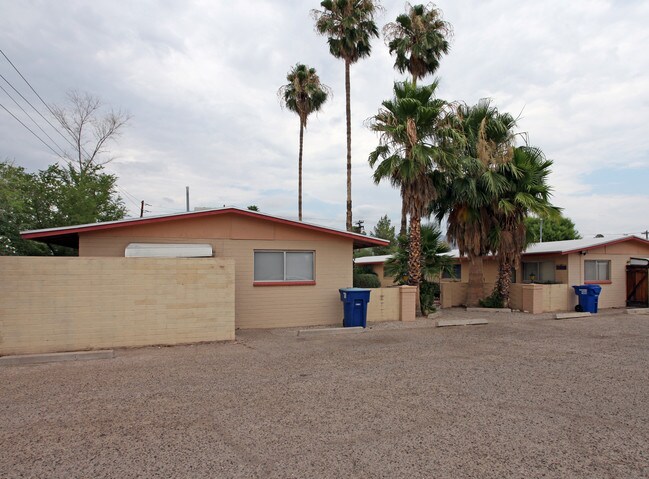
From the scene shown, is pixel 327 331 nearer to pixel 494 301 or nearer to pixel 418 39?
pixel 494 301

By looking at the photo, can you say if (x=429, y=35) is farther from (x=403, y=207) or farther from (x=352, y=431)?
(x=352, y=431)

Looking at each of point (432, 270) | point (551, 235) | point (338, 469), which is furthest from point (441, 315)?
point (551, 235)

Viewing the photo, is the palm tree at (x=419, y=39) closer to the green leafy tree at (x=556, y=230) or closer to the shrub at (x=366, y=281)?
the shrub at (x=366, y=281)

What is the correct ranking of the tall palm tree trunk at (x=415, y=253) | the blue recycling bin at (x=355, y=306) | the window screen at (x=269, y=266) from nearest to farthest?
1. the blue recycling bin at (x=355, y=306)
2. the window screen at (x=269, y=266)
3. the tall palm tree trunk at (x=415, y=253)

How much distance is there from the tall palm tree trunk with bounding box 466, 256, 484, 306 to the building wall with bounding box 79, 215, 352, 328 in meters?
6.80

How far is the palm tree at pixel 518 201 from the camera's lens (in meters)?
16.4

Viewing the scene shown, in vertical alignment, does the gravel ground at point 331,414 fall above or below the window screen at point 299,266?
below

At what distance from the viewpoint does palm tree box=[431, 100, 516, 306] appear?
1628 cm

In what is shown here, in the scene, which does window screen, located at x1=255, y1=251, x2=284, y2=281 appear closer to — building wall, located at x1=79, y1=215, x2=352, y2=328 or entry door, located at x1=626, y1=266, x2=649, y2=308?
building wall, located at x1=79, y1=215, x2=352, y2=328

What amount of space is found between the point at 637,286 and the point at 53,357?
21.9 meters

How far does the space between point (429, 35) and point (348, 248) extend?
14948 millimetres

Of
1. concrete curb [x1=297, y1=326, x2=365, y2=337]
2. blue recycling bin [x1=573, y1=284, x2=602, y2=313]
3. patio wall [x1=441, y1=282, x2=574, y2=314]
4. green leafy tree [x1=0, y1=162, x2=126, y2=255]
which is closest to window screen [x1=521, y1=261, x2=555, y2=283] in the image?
patio wall [x1=441, y1=282, x2=574, y2=314]

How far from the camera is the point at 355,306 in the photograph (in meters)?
12.6

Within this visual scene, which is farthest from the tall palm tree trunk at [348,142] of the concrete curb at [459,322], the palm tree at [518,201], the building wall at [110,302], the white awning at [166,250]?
the building wall at [110,302]
